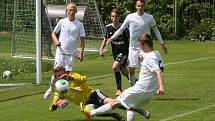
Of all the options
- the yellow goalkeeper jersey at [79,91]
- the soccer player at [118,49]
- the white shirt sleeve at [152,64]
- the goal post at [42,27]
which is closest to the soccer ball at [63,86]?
the yellow goalkeeper jersey at [79,91]

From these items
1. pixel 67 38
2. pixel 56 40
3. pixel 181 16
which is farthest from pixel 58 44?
pixel 181 16

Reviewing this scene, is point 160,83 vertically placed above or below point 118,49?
Answer: below

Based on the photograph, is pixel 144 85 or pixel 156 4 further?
pixel 156 4

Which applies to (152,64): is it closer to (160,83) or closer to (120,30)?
(160,83)

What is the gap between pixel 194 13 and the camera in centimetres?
3625

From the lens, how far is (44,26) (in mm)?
25906

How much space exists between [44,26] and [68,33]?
11.7 m

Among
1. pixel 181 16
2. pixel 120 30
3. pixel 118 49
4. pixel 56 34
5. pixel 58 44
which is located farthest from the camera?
pixel 181 16

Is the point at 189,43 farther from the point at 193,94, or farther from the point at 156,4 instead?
the point at 193,94

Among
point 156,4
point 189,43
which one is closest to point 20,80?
point 189,43

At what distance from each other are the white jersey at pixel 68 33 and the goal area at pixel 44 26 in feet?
28.4

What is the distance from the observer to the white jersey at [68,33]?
14266 millimetres

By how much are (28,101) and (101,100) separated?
10.2ft

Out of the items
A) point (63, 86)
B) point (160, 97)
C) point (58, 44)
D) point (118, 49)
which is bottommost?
point (160, 97)
